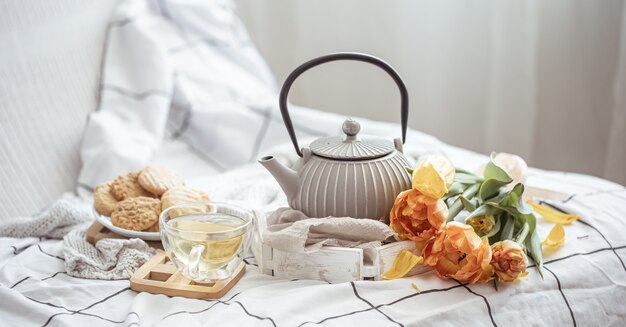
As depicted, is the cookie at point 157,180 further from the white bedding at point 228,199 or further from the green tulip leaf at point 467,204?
the green tulip leaf at point 467,204

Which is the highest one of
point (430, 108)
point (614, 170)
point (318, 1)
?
point (318, 1)

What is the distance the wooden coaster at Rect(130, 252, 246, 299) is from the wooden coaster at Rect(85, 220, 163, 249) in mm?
63

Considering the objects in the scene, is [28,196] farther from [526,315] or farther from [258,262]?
[526,315]

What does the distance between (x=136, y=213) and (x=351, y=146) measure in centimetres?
35

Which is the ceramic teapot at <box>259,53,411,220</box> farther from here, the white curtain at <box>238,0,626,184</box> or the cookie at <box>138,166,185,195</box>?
the white curtain at <box>238,0,626,184</box>

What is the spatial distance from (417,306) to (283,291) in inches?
7.0

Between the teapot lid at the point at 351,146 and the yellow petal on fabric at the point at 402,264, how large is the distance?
15cm

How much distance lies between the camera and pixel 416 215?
2.94 ft

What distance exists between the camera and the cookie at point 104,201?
1.07 m

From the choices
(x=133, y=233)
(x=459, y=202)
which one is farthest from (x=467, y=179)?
(x=133, y=233)

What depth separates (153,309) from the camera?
88cm

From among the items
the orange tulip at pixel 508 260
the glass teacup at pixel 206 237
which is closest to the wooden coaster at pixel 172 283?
the glass teacup at pixel 206 237

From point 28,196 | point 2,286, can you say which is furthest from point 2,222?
point 2,286

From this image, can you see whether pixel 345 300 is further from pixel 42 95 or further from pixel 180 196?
pixel 42 95
